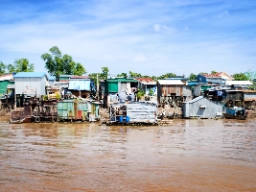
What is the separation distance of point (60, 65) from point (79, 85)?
12979mm

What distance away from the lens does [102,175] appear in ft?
36.1

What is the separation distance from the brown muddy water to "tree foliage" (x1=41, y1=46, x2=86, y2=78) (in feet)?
84.2

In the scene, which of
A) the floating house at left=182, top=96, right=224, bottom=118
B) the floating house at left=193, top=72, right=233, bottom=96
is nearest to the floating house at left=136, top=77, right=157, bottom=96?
the floating house at left=193, top=72, right=233, bottom=96

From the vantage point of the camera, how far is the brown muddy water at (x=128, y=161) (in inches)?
396

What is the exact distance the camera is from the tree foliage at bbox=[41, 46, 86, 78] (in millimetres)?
45562

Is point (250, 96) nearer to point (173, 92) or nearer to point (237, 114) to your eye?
point (237, 114)

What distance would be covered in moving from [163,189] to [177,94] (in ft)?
93.6

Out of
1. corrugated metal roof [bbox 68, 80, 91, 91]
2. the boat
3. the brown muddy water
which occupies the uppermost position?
corrugated metal roof [bbox 68, 80, 91, 91]

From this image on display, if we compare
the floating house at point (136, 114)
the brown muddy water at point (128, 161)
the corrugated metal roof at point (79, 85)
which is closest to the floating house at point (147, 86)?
the corrugated metal roof at point (79, 85)

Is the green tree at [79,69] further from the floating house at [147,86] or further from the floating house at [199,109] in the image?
the floating house at [199,109]

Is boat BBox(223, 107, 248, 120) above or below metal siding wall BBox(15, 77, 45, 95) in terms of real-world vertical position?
below

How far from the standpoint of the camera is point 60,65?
46281 mm

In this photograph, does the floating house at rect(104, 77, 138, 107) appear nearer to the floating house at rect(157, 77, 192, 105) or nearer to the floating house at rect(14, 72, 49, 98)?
the floating house at rect(157, 77, 192, 105)

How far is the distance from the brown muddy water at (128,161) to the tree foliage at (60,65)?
25664 millimetres
